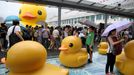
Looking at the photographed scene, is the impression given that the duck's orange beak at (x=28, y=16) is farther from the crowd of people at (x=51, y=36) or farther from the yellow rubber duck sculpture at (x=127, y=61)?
the yellow rubber duck sculpture at (x=127, y=61)

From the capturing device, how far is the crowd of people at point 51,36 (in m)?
5.35

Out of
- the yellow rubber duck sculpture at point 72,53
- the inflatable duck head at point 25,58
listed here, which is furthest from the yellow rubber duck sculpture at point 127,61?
the inflatable duck head at point 25,58

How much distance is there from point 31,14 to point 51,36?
4.71 m

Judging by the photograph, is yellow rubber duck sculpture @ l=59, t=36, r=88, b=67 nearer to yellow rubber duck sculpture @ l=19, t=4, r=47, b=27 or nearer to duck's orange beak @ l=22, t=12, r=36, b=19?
yellow rubber duck sculpture @ l=19, t=4, r=47, b=27

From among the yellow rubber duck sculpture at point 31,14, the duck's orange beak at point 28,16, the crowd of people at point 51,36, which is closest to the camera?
the crowd of people at point 51,36

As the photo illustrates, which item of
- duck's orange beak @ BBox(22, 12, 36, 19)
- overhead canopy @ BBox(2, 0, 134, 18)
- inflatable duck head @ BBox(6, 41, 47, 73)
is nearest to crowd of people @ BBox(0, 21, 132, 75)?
overhead canopy @ BBox(2, 0, 134, 18)

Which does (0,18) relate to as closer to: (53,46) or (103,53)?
(53,46)

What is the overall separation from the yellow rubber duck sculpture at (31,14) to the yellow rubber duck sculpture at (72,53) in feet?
27.5

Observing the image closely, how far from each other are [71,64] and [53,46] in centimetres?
493

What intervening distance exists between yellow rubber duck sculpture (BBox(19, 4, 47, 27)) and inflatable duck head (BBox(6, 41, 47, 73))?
35.0 ft

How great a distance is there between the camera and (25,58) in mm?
3994

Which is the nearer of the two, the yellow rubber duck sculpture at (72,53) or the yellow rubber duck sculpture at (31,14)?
the yellow rubber duck sculpture at (72,53)

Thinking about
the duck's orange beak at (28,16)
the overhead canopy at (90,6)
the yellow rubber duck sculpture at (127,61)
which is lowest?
the yellow rubber duck sculpture at (127,61)

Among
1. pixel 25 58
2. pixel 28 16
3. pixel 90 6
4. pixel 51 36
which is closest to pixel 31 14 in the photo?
pixel 28 16
